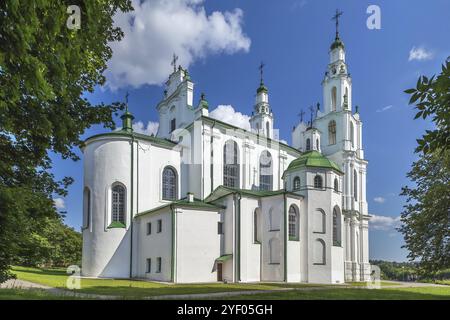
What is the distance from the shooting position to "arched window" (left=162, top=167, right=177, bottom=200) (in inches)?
1329

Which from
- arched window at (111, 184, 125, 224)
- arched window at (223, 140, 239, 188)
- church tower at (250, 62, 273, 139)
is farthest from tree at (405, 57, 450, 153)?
church tower at (250, 62, 273, 139)

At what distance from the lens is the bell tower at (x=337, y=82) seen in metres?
44.1

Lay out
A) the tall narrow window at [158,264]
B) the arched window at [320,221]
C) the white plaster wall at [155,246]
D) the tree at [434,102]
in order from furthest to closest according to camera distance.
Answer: the arched window at [320,221] < the tall narrow window at [158,264] < the white plaster wall at [155,246] < the tree at [434,102]

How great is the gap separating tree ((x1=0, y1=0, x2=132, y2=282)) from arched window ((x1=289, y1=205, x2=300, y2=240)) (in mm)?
19796

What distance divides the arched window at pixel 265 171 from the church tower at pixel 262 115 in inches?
220

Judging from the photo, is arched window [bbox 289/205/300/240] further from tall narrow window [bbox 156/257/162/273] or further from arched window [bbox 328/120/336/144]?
arched window [bbox 328/120/336/144]

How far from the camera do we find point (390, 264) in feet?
154

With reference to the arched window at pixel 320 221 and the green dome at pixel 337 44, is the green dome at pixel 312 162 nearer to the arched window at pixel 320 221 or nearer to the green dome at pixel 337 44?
the arched window at pixel 320 221

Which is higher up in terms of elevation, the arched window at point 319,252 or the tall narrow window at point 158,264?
the arched window at point 319,252

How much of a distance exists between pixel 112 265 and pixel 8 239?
842 inches

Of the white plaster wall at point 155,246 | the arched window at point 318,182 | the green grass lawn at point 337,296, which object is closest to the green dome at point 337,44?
the arched window at point 318,182

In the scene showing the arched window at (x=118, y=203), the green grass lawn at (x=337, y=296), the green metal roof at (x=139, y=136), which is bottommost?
the green grass lawn at (x=337, y=296)
